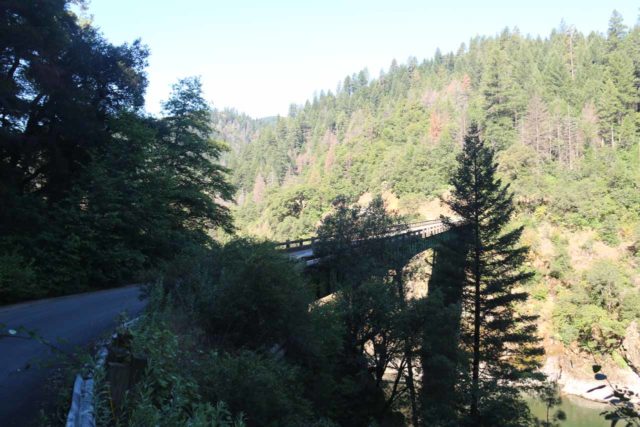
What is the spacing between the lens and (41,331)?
9.30 m

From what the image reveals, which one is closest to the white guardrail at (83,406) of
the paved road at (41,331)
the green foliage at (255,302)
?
the paved road at (41,331)

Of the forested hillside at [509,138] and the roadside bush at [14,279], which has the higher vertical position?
the forested hillside at [509,138]

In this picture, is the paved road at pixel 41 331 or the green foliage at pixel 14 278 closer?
the paved road at pixel 41 331

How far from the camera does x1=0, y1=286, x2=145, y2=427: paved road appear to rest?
582 cm

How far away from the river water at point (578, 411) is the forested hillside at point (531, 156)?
609cm

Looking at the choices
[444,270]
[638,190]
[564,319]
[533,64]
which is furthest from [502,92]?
[444,270]

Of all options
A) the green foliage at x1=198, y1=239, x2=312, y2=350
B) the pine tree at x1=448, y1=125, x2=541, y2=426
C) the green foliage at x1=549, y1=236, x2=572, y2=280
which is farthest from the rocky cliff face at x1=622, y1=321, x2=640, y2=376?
the green foliage at x1=198, y1=239, x2=312, y2=350

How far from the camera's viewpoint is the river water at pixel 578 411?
3269 centimetres

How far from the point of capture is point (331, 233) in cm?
2317

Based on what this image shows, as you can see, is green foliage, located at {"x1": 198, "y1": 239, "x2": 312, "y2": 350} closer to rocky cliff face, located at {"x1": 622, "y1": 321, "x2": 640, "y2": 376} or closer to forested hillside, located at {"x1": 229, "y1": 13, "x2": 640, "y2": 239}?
forested hillside, located at {"x1": 229, "y1": 13, "x2": 640, "y2": 239}

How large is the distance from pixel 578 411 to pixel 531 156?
152 ft

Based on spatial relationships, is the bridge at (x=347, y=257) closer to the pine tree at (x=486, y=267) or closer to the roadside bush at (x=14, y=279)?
the pine tree at (x=486, y=267)

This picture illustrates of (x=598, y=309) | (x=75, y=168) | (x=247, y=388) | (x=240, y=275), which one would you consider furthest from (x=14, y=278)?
(x=598, y=309)

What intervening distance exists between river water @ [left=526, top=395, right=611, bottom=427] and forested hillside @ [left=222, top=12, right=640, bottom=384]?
6085mm
